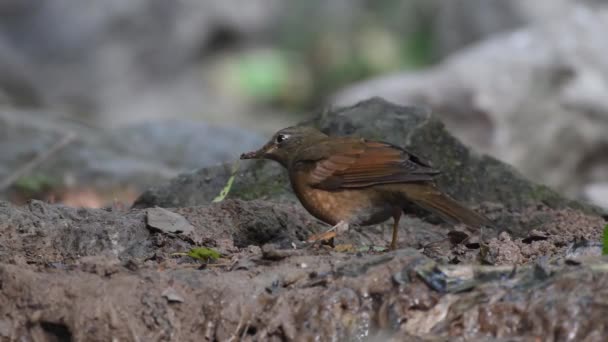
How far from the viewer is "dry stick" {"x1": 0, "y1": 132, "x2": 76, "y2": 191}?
32.9 ft

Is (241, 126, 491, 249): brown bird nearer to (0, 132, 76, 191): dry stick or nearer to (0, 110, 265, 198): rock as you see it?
(0, 110, 265, 198): rock

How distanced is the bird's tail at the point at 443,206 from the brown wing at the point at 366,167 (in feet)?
0.33

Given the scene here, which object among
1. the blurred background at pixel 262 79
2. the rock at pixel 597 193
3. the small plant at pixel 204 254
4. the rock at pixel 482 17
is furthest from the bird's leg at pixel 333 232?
the rock at pixel 482 17

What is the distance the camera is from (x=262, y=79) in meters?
18.5

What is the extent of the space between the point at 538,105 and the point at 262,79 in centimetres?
684

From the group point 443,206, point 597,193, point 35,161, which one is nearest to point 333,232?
point 443,206

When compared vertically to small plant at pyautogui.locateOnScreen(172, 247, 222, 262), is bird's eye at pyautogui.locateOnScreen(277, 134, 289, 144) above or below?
above

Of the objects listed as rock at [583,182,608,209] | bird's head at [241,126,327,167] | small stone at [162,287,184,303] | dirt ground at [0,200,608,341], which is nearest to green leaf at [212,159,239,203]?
bird's head at [241,126,327,167]

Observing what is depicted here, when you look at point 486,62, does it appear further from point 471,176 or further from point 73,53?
point 73,53

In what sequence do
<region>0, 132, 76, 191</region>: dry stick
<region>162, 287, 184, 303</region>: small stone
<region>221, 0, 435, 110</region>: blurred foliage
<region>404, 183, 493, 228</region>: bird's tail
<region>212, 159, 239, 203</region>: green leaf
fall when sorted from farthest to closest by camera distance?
<region>221, 0, 435, 110</region>: blurred foliage < <region>0, 132, 76, 191</region>: dry stick < <region>212, 159, 239, 203</region>: green leaf < <region>404, 183, 493, 228</region>: bird's tail < <region>162, 287, 184, 303</region>: small stone

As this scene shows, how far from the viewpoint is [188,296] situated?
498 cm

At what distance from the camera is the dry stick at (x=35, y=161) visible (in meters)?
10.0

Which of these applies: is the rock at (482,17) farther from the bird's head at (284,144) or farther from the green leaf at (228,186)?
the bird's head at (284,144)

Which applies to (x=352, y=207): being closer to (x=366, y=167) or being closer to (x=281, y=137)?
(x=366, y=167)
